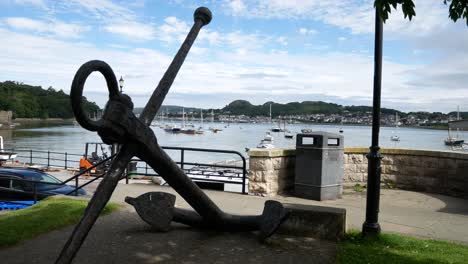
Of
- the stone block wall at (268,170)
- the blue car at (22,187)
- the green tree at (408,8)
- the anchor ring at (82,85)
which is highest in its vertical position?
the green tree at (408,8)

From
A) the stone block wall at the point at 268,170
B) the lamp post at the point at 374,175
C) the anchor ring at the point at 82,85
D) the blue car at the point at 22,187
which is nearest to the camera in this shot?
the anchor ring at the point at 82,85

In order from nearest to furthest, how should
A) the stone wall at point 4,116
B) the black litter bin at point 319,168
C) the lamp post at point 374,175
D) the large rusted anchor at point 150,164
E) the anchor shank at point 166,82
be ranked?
the large rusted anchor at point 150,164, the anchor shank at point 166,82, the lamp post at point 374,175, the black litter bin at point 319,168, the stone wall at point 4,116

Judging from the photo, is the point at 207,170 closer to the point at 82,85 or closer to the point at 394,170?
the point at 394,170

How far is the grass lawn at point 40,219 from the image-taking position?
6.26 meters

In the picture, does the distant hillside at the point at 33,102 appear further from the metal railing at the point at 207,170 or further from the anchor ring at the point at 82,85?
the anchor ring at the point at 82,85

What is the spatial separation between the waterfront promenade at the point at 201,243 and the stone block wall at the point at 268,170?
1.44 metres

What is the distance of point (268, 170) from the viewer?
9.84 meters

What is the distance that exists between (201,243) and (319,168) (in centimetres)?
440

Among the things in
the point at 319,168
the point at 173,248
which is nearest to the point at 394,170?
the point at 319,168

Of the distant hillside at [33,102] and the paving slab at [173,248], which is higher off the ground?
the distant hillside at [33,102]

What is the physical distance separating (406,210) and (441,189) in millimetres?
2247

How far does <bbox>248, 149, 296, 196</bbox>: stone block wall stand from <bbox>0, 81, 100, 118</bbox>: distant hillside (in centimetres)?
11579

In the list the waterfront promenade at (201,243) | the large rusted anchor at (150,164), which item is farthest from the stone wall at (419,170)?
the large rusted anchor at (150,164)

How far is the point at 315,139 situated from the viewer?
9.83m
